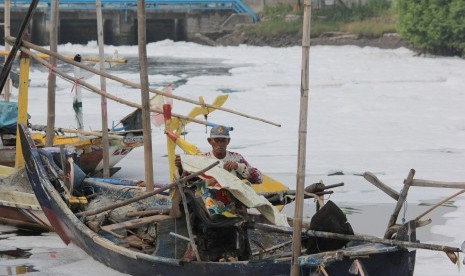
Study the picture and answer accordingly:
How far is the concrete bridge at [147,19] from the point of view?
55.8 m

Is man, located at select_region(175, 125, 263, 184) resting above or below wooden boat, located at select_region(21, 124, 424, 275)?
above

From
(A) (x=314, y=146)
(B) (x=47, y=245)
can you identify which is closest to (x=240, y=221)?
(B) (x=47, y=245)

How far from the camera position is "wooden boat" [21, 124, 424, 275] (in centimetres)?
723

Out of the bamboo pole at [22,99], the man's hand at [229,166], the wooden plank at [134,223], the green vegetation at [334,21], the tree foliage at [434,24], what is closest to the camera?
the man's hand at [229,166]

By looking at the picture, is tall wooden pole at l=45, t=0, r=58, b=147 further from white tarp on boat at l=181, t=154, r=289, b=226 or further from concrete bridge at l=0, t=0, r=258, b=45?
concrete bridge at l=0, t=0, r=258, b=45

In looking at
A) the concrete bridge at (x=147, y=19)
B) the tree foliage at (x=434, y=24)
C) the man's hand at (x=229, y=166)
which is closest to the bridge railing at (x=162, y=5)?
the concrete bridge at (x=147, y=19)

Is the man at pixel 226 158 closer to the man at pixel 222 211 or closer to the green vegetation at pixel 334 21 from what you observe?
the man at pixel 222 211

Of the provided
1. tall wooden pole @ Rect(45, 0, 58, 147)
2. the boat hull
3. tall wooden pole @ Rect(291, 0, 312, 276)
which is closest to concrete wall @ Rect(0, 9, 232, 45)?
tall wooden pole @ Rect(45, 0, 58, 147)

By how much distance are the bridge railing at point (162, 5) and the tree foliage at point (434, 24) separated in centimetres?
1611

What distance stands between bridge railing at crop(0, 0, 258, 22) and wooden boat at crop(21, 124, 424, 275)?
148ft

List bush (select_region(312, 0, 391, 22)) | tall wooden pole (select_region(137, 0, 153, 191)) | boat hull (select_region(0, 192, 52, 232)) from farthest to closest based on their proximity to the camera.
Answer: bush (select_region(312, 0, 391, 22)), boat hull (select_region(0, 192, 52, 232)), tall wooden pole (select_region(137, 0, 153, 191))

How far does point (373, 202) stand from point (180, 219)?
4.82 metres

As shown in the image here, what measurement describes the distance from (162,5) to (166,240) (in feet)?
166

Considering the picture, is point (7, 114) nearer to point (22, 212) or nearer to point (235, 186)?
point (22, 212)
